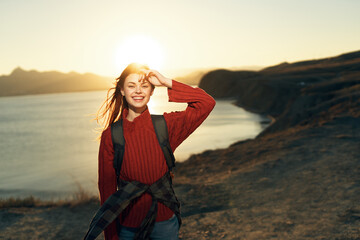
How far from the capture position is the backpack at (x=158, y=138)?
2205mm

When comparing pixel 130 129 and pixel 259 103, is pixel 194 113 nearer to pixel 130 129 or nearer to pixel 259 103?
pixel 130 129

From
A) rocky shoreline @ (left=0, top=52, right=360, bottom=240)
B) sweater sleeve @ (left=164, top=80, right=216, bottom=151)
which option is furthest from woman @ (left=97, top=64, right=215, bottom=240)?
rocky shoreline @ (left=0, top=52, right=360, bottom=240)

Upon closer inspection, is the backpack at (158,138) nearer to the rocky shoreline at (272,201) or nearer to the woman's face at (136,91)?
the woman's face at (136,91)

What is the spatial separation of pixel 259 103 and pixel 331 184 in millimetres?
45506

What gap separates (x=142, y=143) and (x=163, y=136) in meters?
0.16

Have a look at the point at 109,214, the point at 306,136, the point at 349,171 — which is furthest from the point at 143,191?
the point at 306,136

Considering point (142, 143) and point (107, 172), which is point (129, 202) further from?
point (142, 143)

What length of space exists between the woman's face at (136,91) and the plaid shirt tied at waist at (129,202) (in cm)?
57

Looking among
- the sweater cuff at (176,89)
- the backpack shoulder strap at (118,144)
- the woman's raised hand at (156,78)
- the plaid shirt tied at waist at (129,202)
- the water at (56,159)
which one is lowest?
the water at (56,159)

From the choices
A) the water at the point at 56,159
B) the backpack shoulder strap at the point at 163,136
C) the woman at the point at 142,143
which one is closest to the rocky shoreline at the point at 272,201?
the water at the point at 56,159

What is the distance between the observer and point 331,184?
250 inches

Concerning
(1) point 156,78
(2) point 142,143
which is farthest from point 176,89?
(2) point 142,143

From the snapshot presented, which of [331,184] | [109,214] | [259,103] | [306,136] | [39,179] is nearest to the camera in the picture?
[109,214]

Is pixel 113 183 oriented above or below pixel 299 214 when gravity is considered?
above
